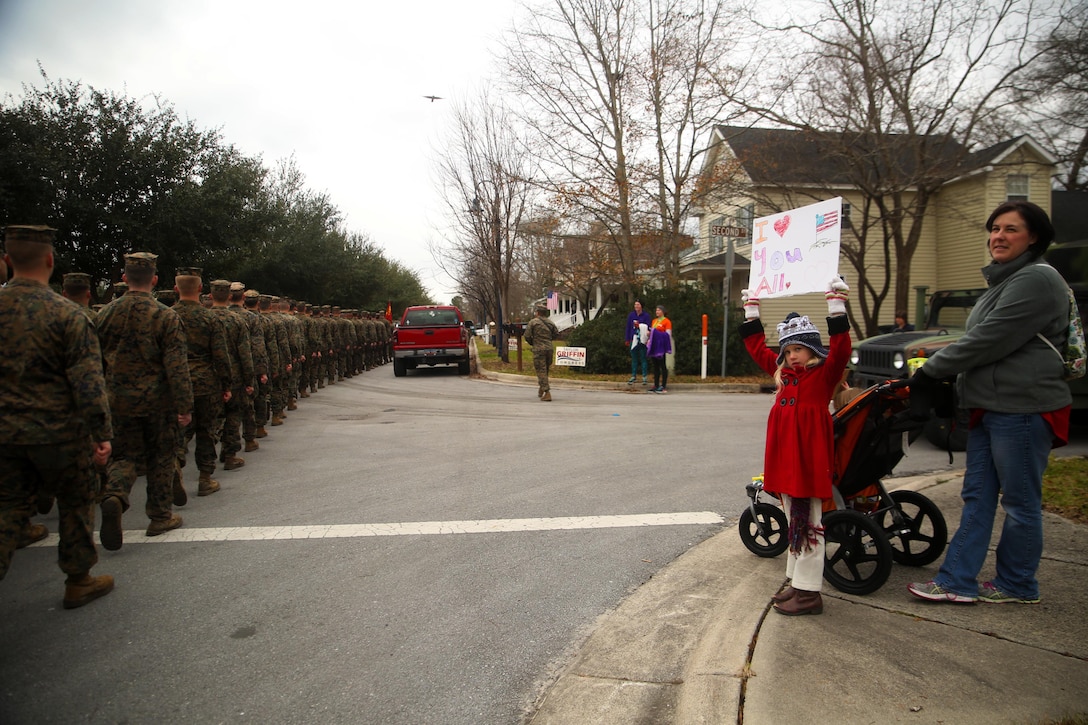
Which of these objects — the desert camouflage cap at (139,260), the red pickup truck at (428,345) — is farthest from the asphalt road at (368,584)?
the red pickup truck at (428,345)

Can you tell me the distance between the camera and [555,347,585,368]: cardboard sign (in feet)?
57.9

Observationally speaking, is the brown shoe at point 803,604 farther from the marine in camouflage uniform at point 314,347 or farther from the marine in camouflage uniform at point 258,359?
the marine in camouflage uniform at point 314,347

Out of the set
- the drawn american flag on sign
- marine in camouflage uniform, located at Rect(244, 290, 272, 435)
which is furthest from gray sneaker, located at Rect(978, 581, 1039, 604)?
marine in camouflage uniform, located at Rect(244, 290, 272, 435)

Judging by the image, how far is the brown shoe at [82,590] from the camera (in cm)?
386

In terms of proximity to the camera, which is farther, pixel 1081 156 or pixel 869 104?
pixel 1081 156

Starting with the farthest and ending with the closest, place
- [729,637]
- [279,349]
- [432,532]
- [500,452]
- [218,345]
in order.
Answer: [279,349] → [500,452] → [218,345] → [432,532] → [729,637]

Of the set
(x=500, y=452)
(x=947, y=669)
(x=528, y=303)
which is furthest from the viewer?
(x=528, y=303)

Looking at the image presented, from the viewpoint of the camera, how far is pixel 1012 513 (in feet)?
11.0

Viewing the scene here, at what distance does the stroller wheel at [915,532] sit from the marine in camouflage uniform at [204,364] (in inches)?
232

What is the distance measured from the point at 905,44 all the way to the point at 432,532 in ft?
55.9

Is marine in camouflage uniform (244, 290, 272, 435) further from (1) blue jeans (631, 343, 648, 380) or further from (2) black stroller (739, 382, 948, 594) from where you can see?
(1) blue jeans (631, 343, 648, 380)

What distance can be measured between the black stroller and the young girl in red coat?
0.21 m

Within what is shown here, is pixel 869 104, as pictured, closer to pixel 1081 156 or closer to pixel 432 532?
pixel 1081 156

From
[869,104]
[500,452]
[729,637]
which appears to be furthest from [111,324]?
[869,104]
